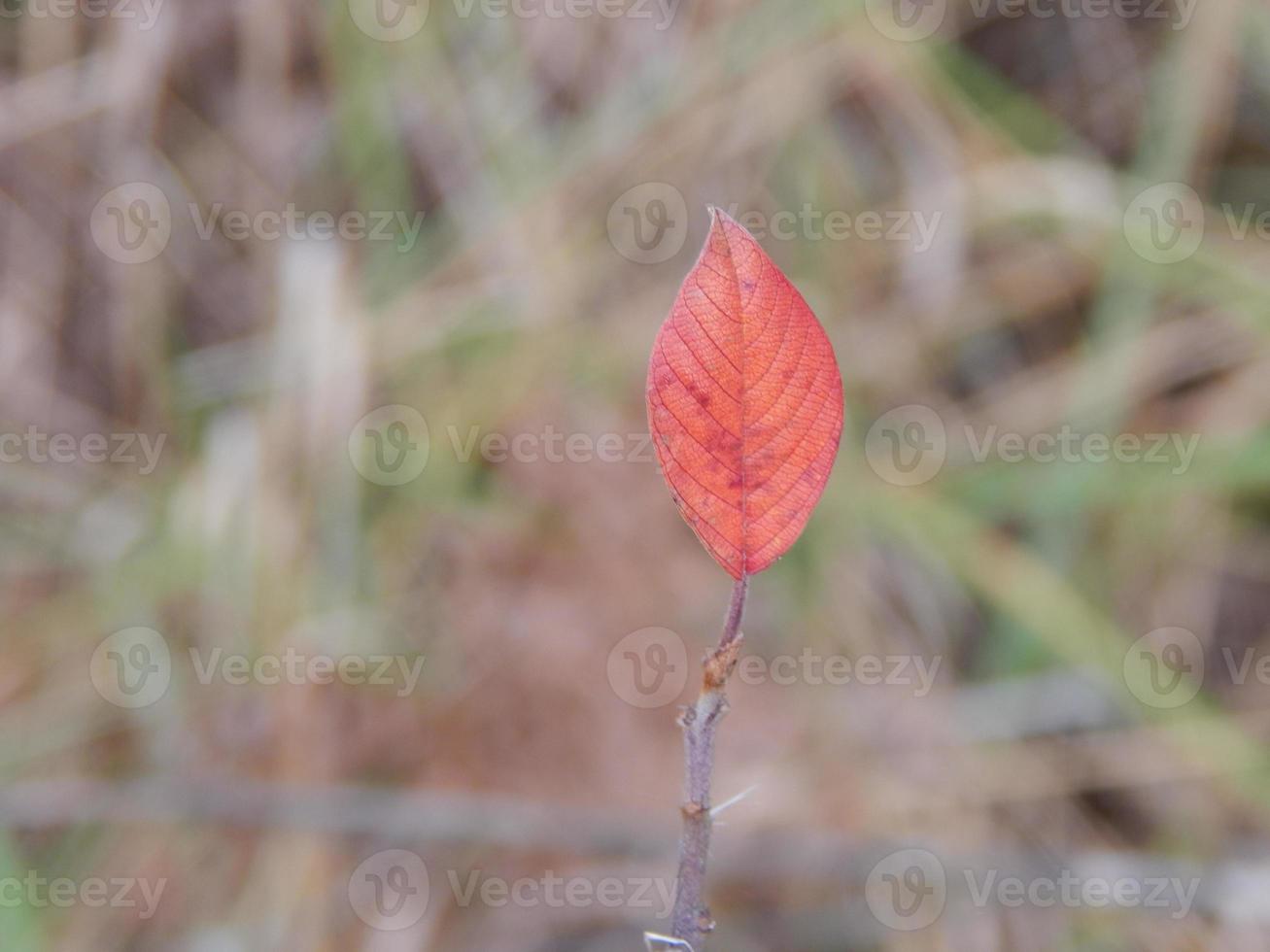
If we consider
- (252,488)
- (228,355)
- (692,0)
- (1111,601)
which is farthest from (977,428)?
(228,355)

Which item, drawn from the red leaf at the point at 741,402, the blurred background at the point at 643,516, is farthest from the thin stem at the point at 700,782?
the blurred background at the point at 643,516

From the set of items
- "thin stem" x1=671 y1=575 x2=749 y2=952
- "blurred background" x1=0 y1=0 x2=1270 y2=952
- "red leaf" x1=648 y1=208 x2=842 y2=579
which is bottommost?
"thin stem" x1=671 y1=575 x2=749 y2=952

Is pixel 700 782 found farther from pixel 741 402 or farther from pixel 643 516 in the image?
pixel 643 516

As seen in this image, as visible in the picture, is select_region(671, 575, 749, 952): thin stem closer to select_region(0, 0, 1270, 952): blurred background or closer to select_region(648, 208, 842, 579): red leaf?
select_region(648, 208, 842, 579): red leaf

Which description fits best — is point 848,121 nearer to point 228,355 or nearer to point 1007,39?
point 1007,39

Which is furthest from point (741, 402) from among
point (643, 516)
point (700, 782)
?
point (643, 516)

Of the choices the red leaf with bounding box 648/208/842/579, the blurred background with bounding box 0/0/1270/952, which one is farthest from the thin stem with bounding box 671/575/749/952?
the blurred background with bounding box 0/0/1270/952
